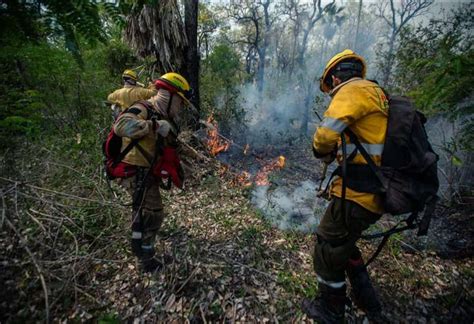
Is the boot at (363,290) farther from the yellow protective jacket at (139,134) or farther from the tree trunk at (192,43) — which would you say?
the tree trunk at (192,43)

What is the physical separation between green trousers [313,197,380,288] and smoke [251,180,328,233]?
1.66 meters

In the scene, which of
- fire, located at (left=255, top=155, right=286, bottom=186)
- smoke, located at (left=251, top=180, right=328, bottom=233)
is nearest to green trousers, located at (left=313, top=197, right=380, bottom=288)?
smoke, located at (left=251, top=180, right=328, bottom=233)

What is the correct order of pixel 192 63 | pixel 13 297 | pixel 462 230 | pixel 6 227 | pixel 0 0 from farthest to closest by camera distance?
pixel 192 63
pixel 462 230
pixel 6 227
pixel 13 297
pixel 0 0

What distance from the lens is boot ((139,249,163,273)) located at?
3.16 metres

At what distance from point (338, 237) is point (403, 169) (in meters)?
0.87

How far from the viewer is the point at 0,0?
54.6 inches

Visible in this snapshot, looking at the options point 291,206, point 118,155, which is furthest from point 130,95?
point 291,206

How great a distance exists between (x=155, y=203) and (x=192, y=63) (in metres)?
4.80

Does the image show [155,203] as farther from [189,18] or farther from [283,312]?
[189,18]

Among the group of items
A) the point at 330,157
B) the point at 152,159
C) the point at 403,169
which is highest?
the point at 403,169

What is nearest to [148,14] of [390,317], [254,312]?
[254,312]

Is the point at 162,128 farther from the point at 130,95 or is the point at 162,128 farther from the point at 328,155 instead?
the point at 130,95

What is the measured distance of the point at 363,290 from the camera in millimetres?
2674

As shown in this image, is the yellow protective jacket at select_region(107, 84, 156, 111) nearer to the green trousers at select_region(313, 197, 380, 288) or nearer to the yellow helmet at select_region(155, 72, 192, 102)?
the yellow helmet at select_region(155, 72, 192, 102)
